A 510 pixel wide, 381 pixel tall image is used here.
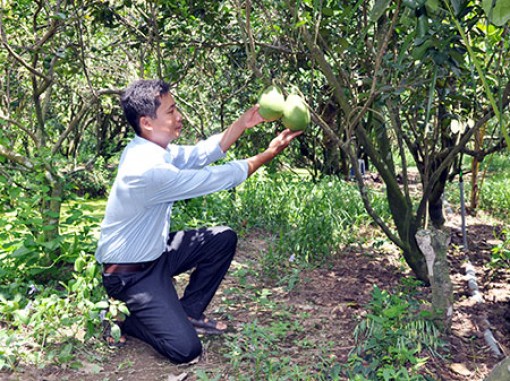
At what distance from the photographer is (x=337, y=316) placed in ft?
10.2

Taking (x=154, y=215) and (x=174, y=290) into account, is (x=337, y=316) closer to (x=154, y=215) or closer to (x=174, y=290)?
(x=174, y=290)

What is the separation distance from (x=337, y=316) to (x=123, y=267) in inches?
47.0

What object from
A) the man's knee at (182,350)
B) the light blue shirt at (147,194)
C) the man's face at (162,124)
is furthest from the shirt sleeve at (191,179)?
the man's knee at (182,350)

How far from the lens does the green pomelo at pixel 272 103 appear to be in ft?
7.88

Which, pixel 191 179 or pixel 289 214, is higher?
pixel 191 179

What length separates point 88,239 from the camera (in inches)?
142

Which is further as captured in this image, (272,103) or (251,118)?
(251,118)

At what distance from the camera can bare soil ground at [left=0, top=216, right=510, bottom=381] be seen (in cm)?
258


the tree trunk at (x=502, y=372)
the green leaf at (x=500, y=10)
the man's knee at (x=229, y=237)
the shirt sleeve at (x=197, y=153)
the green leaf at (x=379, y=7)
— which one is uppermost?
the green leaf at (x=379, y=7)

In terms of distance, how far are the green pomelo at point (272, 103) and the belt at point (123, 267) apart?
3.30ft

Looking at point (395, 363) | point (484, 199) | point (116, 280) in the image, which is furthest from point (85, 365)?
point (484, 199)

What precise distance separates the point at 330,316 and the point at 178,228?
1.52 meters


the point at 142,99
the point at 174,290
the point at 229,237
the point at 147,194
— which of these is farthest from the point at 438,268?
the point at 142,99

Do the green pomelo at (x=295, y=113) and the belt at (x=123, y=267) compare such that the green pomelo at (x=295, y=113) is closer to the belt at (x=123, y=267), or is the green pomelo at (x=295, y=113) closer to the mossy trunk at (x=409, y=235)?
the belt at (x=123, y=267)
